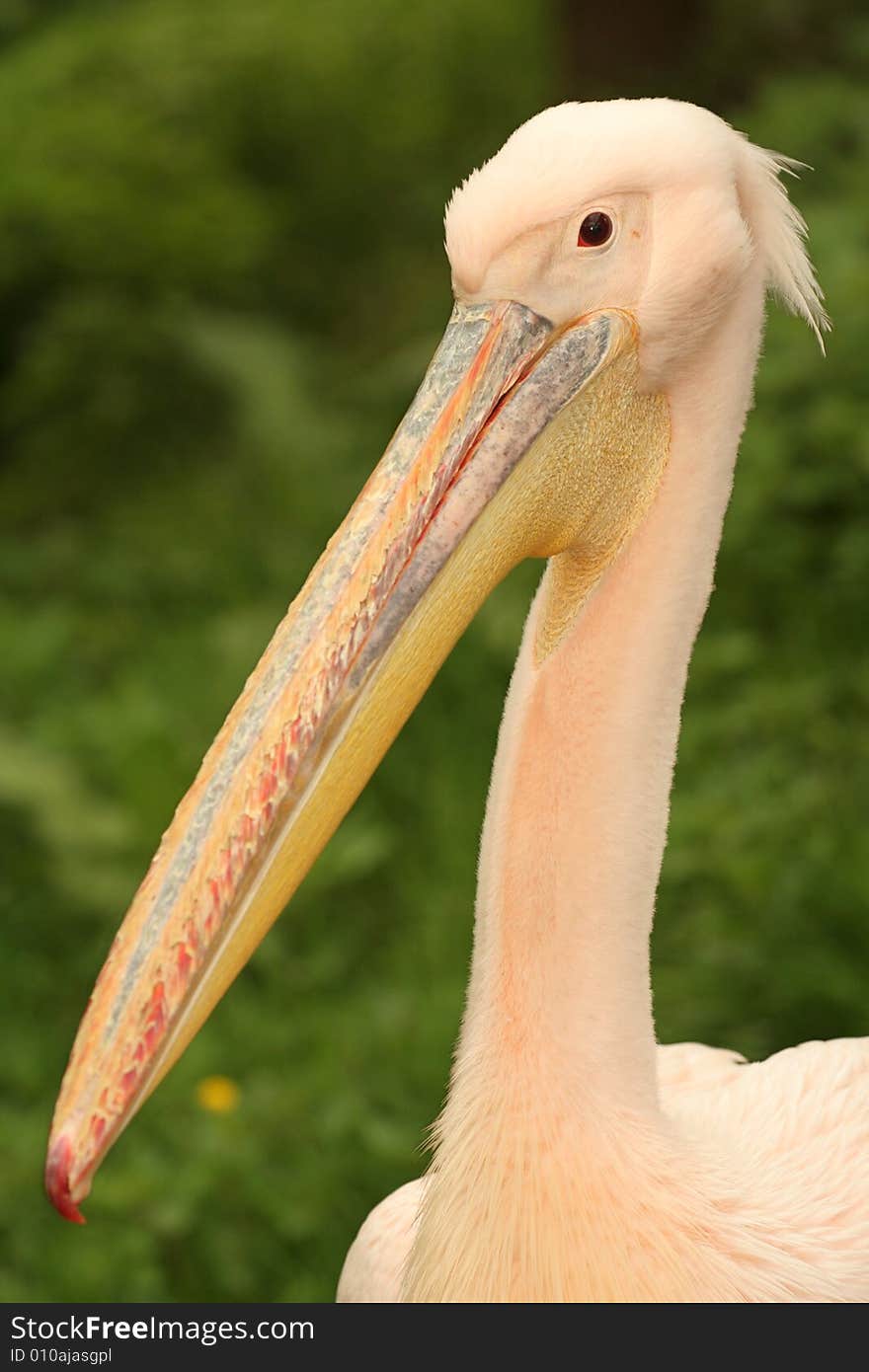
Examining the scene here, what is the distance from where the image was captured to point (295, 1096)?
3402mm

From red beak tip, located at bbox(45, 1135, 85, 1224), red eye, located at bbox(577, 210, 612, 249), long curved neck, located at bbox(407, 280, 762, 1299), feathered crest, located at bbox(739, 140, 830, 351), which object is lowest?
red beak tip, located at bbox(45, 1135, 85, 1224)

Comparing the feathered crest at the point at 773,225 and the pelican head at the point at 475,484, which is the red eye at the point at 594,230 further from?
the feathered crest at the point at 773,225

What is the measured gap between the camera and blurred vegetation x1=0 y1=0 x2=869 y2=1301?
325cm

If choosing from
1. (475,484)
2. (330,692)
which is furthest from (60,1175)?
(475,484)

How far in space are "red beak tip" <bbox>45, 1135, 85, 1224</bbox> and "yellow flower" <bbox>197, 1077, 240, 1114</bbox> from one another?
1.75m

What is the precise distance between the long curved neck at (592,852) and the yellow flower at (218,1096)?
1.52 meters

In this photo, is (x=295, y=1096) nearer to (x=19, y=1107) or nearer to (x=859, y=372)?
(x=19, y=1107)

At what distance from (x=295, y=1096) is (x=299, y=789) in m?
1.86

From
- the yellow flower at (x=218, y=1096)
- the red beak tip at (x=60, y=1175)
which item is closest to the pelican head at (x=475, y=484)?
the red beak tip at (x=60, y=1175)

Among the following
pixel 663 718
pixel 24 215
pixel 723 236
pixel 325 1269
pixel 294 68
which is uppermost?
pixel 294 68

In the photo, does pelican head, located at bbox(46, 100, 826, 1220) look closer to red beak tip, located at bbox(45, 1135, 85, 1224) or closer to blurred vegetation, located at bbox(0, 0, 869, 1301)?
red beak tip, located at bbox(45, 1135, 85, 1224)

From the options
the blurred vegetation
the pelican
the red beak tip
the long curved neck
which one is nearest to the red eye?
the pelican

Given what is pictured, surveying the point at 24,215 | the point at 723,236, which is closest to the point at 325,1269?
the point at 723,236

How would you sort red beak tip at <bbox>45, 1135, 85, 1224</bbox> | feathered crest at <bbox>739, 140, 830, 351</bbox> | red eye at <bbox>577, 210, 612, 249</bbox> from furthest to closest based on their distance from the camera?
1. feathered crest at <bbox>739, 140, 830, 351</bbox>
2. red eye at <bbox>577, 210, 612, 249</bbox>
3. red beak tip at <bbox>45, 1135, 85, 1224</bbox>
